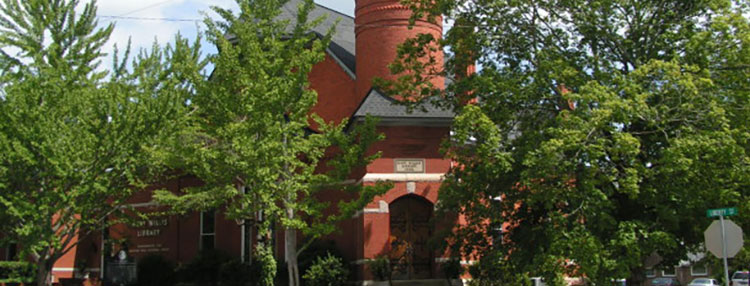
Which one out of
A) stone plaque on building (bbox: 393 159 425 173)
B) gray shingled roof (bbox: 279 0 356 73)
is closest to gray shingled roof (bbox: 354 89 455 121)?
stone plaque on building (bbox: 393 159 425 173)

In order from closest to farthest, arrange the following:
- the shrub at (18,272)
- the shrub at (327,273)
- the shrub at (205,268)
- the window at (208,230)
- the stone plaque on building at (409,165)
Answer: the shrub at (327,273), the shrub at (18,272), the stone plaque on building at (409,165), the shrub at (205,268), the window at (208,230)

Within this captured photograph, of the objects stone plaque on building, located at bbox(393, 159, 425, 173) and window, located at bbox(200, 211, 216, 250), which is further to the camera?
window, located at bbox(200, 211, 216, 250)

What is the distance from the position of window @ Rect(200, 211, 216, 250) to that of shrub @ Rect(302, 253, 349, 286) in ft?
25.7

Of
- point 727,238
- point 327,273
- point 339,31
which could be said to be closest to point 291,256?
point 327,273

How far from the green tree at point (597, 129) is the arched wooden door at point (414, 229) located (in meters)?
3.19

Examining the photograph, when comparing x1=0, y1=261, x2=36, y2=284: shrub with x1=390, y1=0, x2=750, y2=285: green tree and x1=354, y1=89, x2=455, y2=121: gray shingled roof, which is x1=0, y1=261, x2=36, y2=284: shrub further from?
x1=390, y1=0, x2=750, y2=285: green tree

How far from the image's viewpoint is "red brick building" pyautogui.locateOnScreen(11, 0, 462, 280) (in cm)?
2477

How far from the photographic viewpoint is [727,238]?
589 inches

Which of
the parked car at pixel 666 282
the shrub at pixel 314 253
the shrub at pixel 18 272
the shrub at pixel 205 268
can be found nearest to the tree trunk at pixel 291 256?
the shrub at pixel 314 253

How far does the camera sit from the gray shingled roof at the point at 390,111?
24.8m

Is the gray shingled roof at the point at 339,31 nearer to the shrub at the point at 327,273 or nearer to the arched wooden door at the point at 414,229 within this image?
the arched wooden door at the point at 414,229

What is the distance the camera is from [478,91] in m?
20.7

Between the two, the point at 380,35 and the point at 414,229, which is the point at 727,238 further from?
the point at 380,35

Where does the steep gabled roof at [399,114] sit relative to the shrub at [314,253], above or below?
above
